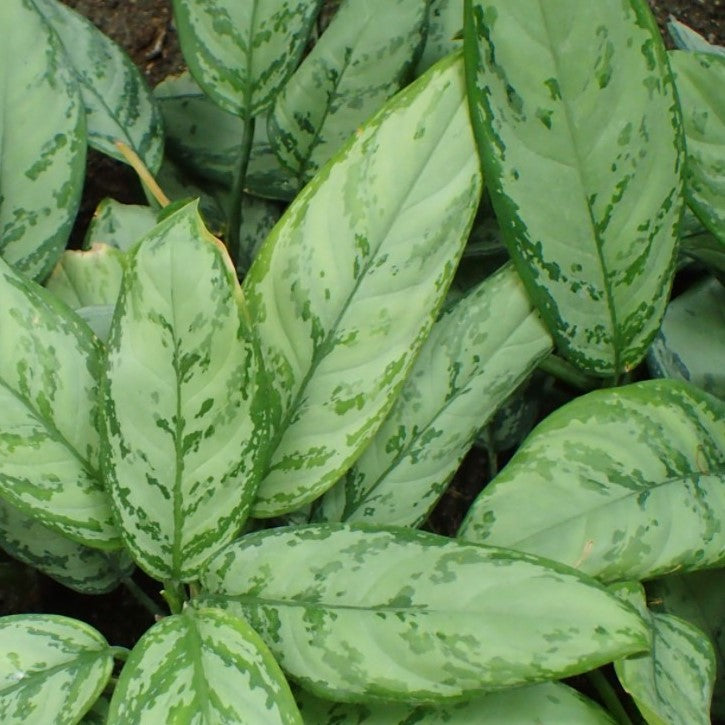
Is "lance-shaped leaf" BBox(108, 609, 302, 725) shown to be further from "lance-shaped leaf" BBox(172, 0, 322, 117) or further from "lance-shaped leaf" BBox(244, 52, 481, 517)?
"lance-shaped leaf" BBox(172, 0, 322, 117)

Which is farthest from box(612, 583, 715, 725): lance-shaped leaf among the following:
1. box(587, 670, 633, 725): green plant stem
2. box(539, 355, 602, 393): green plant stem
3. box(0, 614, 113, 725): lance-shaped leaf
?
box(0, 614, 113, 725): lance-shaped leaf

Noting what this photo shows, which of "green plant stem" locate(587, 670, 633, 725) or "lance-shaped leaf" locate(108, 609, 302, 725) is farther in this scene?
"green plant stem" locate(587, 670, 633, 725)

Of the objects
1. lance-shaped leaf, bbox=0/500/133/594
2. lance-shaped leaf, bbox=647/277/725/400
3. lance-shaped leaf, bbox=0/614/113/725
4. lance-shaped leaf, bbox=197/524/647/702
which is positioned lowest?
lance-shaped leaf, bbox=0/500/133/594

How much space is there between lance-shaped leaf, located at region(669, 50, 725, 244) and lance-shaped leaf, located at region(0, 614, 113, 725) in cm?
57

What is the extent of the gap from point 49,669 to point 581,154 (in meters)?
0.52

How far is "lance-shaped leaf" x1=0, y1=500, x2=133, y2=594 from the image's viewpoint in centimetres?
81

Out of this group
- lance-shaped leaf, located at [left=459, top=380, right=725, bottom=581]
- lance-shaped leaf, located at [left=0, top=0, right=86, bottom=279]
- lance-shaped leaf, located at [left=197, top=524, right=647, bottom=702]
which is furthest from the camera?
lance-shaped leaf, located at [left=0, top=0, right=86, bottom=279]

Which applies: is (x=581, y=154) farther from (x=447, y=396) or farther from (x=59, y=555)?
(x=59, y=555)

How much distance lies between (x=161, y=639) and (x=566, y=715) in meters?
0.29

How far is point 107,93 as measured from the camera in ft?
3.07

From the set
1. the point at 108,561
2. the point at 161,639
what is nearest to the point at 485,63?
the point at 161,639

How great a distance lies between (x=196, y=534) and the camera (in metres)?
0.64

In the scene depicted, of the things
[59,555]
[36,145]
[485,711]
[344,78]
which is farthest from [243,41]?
[485,711]

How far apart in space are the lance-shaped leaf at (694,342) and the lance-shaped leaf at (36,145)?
55 cm
